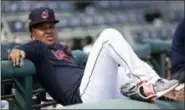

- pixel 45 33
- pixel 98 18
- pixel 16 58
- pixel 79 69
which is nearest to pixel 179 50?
pixel 79 69

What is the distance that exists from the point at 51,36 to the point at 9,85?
0.68 meters

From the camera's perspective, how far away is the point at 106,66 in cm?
372

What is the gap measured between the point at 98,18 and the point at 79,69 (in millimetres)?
12571

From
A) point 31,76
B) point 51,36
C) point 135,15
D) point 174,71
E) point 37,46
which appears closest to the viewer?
point 31,76

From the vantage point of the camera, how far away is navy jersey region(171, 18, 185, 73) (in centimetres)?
436

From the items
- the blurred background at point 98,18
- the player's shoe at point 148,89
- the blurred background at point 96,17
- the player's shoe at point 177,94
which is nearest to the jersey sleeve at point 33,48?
the player's shoe at point 148,89

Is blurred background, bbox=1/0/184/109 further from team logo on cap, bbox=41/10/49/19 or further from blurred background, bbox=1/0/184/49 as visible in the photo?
team logo on cap, bbox=41/10/49/19

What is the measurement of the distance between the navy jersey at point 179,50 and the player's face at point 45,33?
105 centimetres

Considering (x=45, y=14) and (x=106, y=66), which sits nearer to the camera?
(x=106, y=66)

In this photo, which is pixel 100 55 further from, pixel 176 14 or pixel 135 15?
pixel 176 14

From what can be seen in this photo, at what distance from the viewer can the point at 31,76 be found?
3.53 m

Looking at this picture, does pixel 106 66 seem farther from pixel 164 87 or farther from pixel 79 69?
pixel 164 87

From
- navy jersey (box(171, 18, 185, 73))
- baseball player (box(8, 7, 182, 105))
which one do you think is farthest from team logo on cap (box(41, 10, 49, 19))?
navy jersey (box(171, 18, 185, 73))

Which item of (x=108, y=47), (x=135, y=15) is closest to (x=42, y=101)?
(x=108, y=47)
